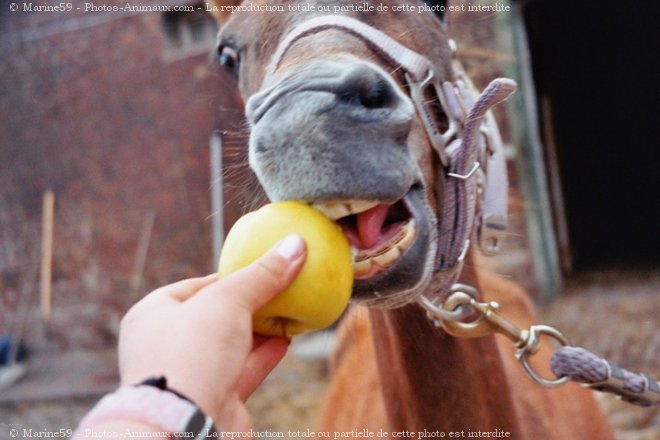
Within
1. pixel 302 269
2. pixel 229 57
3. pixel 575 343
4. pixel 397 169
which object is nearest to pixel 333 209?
pixel 397 169

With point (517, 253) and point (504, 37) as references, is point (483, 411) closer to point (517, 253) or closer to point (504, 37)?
point (517, 253)

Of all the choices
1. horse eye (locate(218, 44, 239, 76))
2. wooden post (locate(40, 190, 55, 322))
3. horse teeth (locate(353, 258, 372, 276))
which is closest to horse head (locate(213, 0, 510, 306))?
horse teeth (locate(353, 258, 372, 276))

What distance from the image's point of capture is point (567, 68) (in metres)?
7.70

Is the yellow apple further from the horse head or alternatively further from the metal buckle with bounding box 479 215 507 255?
the metal buckle with bounding box 479 215 507 255

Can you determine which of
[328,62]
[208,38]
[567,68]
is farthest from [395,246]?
[567,68]

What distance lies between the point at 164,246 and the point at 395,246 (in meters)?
5.70

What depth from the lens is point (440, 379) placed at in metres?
1.60

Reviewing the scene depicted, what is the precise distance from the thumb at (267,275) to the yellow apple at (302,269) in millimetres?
27

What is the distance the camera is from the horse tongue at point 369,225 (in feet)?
3.97

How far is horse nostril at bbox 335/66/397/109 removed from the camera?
1.13m

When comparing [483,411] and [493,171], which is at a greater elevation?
[493,171]

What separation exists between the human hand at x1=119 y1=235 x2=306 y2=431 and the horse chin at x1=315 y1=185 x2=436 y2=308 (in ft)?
1.12

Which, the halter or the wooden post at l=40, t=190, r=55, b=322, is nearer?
the halter

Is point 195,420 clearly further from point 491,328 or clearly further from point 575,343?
point 575,343
